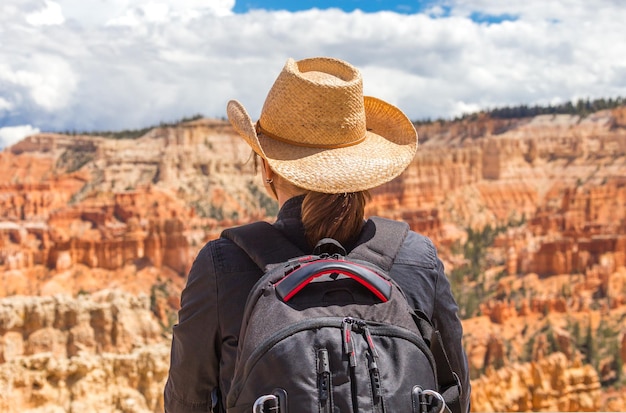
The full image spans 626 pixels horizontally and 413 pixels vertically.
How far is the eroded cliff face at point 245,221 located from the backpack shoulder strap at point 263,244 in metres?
0.54

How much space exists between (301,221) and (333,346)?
407 mm

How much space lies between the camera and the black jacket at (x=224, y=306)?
1.57 metres

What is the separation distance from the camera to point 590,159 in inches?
2159

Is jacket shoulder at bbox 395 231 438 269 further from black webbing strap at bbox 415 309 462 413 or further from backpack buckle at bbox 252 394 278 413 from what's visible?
backpack buckle at bbox 252 394 278 413

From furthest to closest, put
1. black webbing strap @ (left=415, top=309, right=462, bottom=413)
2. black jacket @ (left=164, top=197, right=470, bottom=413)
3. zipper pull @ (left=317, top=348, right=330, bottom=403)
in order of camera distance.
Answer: black jacket @ (left=164, top=197, right=470, bottom=413)
black webbing strap @ (left=415, top=309, right=462, bottom=413)
zipper pull @ (left=317, top=348, right=330, bottom=403)

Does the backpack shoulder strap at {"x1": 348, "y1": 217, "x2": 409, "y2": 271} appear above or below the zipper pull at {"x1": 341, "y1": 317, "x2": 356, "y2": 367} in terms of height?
above

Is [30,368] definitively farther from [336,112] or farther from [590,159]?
[590,159]

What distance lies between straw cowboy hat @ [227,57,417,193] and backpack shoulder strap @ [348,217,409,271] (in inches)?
4.0

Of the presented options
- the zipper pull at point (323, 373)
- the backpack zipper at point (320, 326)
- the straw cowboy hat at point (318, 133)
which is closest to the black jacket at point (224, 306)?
the straw cowboy hat at point (318, 133)

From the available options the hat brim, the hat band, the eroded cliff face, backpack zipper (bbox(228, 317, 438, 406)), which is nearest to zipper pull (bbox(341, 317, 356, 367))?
backpack zipper (bbox(228, 317, 438, 406))

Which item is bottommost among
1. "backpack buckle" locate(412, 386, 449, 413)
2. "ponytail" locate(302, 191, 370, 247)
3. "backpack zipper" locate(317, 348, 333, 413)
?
"backpack buckle" locate(412, 386, 449, 413)

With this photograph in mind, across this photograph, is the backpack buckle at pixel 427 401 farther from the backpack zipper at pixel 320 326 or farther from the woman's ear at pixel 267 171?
the woman's ear at pixel 267 171

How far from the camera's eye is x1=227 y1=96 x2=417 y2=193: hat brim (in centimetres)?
163

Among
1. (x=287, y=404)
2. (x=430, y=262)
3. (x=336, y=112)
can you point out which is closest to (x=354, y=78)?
(x=336, y=112)
